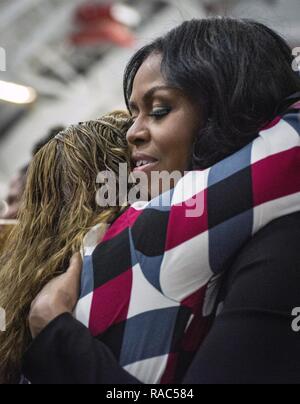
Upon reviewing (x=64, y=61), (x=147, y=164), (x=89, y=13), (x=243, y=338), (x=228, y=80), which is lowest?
(x=243, y=338)

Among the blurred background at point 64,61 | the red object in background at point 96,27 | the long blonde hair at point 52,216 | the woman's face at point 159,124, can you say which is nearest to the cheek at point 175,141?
the woman's face at point 159,124

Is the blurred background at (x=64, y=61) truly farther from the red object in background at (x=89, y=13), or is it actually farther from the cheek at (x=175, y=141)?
the cheek at (x=175, y=141)

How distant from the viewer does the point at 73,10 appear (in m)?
7.20

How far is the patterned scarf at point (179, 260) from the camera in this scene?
0.96 meters

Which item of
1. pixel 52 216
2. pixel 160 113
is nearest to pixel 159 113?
pixel 160 113

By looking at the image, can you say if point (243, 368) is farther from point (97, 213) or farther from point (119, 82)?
point (119, 82)

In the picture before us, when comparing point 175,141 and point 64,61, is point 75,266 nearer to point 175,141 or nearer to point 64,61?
point 175,141

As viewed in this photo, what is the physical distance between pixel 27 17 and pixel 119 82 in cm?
169

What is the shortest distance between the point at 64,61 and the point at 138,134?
7.73 m

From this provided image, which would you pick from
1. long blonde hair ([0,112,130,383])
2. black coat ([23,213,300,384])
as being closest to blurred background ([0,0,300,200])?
long blonde hair ([0,112,130,383])

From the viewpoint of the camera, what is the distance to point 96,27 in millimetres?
7508

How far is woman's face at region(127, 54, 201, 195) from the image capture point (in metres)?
1.12

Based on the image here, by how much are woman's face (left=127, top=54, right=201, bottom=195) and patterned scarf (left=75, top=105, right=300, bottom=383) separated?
14 centimetres

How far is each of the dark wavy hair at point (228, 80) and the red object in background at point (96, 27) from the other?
21.4 ft
